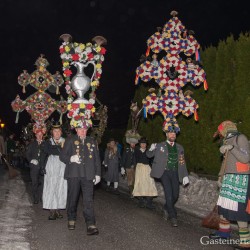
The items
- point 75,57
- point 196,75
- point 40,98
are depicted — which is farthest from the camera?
point 40,98

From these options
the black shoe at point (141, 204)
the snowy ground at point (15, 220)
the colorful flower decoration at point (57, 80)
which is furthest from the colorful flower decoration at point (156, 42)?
the colorful flower decoration at point (57, 80)

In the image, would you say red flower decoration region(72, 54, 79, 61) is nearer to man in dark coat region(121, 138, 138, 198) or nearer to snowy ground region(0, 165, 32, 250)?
snowy ground region(0, 165, 32, 250)

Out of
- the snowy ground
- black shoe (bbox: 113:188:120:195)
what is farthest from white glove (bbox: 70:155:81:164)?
black shoe (bbox: 113:188:120:195)

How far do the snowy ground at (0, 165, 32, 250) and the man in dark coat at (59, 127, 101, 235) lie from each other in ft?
2.96

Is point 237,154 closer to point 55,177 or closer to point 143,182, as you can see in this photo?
point 55,177

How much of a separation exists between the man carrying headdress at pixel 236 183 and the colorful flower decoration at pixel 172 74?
20.5 ft

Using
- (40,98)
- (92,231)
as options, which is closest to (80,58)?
(92,231)

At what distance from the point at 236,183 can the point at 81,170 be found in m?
2.64

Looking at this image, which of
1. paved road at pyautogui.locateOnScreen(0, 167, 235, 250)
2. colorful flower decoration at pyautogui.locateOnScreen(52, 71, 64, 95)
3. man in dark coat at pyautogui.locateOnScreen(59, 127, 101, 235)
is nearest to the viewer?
paved road at pyautogui.locateOnScreen(0, 167, 235, 250)

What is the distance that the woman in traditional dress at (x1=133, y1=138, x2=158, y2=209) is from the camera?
11461 millimetres

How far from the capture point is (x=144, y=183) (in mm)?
11594

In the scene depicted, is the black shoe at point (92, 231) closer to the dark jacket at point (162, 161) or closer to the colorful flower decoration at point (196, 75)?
the dark jacket at point (162, 161)

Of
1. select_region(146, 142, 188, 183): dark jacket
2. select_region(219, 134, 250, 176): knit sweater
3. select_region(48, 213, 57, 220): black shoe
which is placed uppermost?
select_region(219, 134, 250, 176): knit sweater

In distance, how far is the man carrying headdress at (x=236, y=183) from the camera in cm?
662
